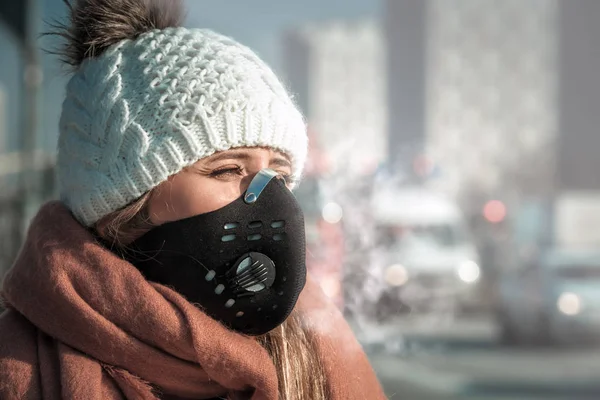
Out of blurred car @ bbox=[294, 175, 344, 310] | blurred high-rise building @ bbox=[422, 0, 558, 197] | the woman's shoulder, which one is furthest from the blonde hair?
blurred high-rise building @ bbox=[422, 0, 558, 197]

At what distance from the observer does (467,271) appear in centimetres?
1631

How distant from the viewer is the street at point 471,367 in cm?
927

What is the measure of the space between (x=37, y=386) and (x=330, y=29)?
76.0 m

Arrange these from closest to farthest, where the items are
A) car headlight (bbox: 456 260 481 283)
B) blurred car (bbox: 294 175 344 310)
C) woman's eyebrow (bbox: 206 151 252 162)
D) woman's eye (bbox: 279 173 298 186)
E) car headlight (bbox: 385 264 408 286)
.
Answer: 1. woman's eyebrow (bbox: 206 151 252 162)
2. woman's eye (bbox: 279 173 298 186)
3. blurred car (bbox: 294 175 344 310)
4. car headlight (bbox: 385 264 408 286)
5. car headlight (bbox: 456 260 481 283)

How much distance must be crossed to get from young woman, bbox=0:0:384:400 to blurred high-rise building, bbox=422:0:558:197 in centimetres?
8414

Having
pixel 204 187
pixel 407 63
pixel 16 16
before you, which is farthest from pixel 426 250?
pixel 407 63

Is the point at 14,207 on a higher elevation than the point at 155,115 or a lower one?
lower

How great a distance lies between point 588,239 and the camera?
574 inches

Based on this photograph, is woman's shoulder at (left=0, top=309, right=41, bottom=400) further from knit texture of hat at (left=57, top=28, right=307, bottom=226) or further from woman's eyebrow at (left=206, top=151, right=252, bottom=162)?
woman's eyebrow at (left=206, top=151, right=252, bottom=162)

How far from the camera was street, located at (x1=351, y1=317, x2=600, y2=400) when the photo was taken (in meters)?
9.27

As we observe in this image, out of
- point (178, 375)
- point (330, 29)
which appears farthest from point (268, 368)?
point (330, 29)

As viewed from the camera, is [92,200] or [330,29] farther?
[330,29]

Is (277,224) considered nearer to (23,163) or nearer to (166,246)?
(166,246)

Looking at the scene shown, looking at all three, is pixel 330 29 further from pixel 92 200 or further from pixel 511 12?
pixel 92 200
